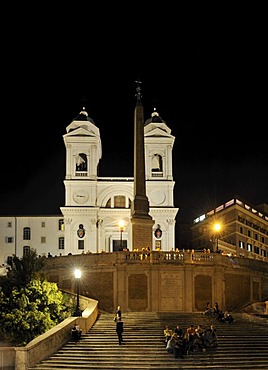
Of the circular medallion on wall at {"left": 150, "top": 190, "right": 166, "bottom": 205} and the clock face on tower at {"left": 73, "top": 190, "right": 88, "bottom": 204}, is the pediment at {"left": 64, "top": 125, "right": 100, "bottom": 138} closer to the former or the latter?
the clock face on tower at {"left": 73, "top": 190, "right": 88, "bottom": 204}

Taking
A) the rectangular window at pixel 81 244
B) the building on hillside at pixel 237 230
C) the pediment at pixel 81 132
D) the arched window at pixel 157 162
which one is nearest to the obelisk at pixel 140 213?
the building on hillside at pixel 237 230

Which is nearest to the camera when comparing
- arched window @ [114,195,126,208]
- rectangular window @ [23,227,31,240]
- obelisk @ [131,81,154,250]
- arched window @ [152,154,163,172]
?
obelisk @ [131,81,154,250]

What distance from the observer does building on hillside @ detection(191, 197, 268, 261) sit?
91.4 m

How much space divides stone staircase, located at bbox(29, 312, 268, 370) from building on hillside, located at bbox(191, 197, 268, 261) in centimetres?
4881

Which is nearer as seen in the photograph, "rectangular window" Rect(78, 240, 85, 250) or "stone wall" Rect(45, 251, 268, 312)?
"stone wall" Rect(45, 251, 268, 312)

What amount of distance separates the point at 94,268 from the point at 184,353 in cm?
1918

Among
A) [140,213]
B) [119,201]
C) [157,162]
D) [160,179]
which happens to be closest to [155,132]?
[157,162]

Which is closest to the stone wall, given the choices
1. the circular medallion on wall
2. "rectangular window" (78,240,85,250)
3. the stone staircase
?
the stone staircase

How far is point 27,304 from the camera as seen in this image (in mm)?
40688

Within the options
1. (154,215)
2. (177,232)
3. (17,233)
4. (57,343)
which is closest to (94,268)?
(57,343)

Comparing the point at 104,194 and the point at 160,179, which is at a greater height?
the point at 160,179

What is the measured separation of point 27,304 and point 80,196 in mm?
47628

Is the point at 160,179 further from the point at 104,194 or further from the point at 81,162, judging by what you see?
the point at 81,162

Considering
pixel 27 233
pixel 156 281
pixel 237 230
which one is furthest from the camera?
pixel 27 233
